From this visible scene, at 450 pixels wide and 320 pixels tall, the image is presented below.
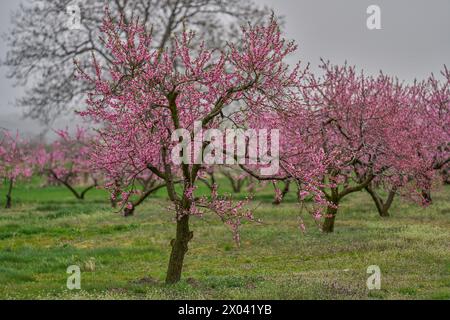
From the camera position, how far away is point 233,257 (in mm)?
19328

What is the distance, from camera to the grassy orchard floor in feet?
43.1

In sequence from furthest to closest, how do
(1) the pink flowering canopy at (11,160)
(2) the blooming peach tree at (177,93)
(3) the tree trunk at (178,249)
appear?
(1) the pink flowering canopy at (11,160) → (3) the tree trunk at (178,249) → (2) the blooming peach tree at (177,93)

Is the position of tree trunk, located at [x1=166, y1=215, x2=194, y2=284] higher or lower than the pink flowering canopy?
lower

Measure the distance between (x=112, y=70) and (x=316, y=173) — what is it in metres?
4.92

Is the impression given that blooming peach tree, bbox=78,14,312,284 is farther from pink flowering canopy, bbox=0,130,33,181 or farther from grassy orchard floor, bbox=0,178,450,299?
pink flowering canopy, bbox=0,130,33,181

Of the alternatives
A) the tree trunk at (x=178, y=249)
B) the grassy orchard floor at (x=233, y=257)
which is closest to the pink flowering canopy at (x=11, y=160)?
the grassy orchard floor at (x=233, y=257)

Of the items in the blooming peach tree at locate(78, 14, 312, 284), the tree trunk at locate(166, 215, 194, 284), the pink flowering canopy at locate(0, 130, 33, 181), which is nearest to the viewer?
the blooming peach tree at locate(78, 14, 312, 284)

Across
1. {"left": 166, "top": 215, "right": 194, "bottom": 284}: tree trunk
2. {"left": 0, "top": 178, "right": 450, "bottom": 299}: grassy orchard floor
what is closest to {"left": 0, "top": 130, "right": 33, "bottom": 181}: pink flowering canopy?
{"left": 0, "top": 178, "right": 450, "bottom": 299}: grassy orchard floor

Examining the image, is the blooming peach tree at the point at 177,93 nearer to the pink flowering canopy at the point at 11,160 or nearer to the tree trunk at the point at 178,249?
the tree trunk at the point at 178,249

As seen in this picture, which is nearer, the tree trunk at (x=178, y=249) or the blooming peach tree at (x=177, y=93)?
the blooming peach tree at (x=177, y=93)

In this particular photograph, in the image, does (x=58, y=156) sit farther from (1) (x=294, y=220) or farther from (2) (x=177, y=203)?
(2) (x=177, y=203)

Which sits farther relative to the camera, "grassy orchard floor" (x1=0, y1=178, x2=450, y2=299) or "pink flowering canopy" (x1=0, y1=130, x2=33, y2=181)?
"pink flowering canopy" (x1=0, y1=130, x2=33, y2=181)

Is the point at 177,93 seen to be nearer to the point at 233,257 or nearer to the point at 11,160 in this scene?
the point at 233,257

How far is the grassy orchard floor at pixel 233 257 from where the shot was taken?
13.1m
